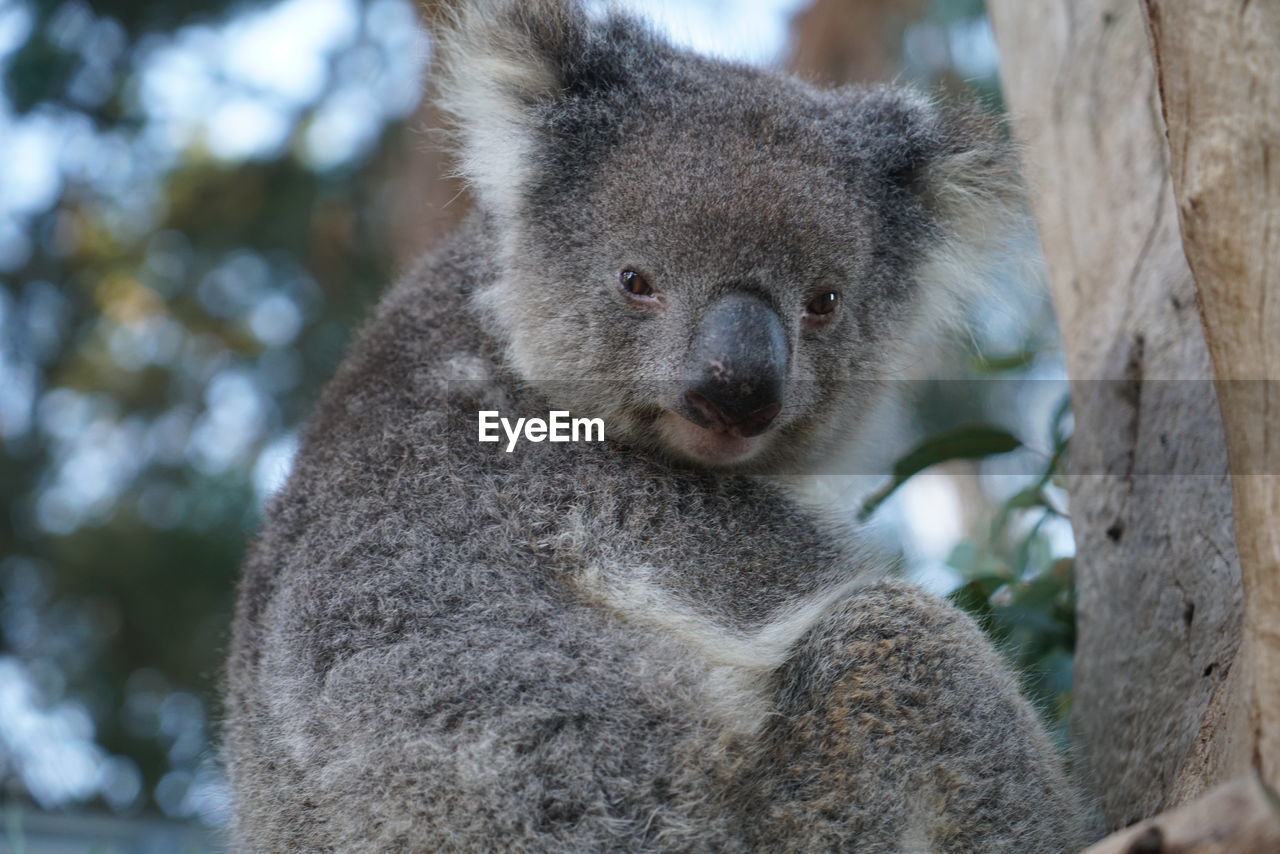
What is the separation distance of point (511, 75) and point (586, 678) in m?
1.70

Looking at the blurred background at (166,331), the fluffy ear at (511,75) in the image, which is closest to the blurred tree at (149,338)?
the blurred background at (166,331)

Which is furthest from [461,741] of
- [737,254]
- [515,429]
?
[737,254]

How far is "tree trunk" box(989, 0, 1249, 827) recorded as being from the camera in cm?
302

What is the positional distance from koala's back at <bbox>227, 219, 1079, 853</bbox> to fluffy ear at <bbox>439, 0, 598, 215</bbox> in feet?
2.38

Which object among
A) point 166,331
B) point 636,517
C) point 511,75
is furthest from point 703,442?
point 166,331

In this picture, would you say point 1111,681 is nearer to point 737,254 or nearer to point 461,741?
point 737,254

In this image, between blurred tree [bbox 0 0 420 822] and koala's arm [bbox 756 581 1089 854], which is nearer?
koala's arm [bbox 756 581 1089 854]

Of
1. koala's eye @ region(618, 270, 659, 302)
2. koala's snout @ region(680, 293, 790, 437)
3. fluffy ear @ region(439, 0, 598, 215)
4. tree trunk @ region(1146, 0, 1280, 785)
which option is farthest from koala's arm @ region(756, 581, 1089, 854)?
fluffy ear @ region(439, 0, 598, 215)

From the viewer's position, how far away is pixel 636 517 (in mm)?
2973

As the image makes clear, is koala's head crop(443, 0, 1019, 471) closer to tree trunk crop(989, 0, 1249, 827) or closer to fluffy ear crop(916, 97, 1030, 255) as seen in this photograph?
fluffy ear crop(916, 97, 1030, 255)

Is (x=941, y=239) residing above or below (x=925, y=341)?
above

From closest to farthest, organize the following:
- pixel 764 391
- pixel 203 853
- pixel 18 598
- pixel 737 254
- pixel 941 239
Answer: pixel 764 391
pixel 737 254
pixel 941 239
pixel 203 853
pixel 18 598

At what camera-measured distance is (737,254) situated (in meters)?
3.06

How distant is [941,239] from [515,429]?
1441mm
